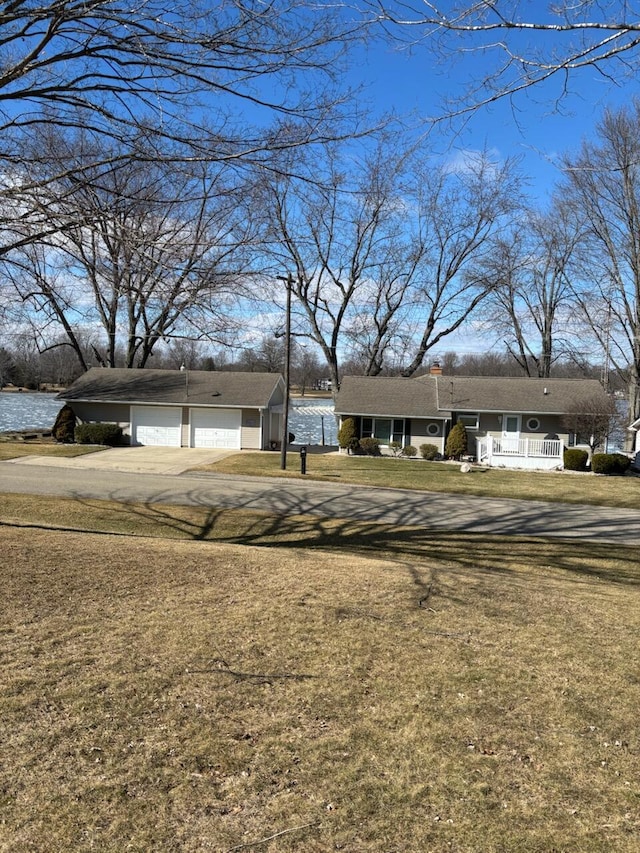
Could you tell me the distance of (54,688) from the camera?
3506 mm

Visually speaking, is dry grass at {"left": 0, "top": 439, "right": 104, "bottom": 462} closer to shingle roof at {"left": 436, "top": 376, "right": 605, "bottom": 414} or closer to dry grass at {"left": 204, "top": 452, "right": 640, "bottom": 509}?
dry grass at {"left": 204, "top": 452, "right": 640, "bottom": 509}

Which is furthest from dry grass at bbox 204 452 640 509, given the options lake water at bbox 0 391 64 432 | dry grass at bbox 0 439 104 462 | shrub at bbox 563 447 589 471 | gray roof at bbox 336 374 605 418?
lake water at bbox 0 391 64 432

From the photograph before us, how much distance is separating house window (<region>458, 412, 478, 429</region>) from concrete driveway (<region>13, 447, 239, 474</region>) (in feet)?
36.8

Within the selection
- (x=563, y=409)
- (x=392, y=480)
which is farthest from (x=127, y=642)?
(x=563, y=409)

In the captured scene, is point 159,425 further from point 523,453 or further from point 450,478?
point 523,453

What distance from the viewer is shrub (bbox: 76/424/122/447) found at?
28.4 m

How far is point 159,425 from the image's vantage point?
97.5 feet

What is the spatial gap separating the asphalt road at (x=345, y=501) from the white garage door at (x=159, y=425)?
1014cm

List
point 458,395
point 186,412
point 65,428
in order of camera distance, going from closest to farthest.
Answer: point 65,428, point 186,412, point 458,395

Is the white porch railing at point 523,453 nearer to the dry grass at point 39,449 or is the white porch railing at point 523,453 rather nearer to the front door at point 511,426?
the front door at point 511,426

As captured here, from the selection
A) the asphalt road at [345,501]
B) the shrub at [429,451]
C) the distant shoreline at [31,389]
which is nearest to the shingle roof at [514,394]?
the shrub at [429,451]

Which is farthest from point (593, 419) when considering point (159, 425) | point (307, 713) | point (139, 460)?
point (307, 713)

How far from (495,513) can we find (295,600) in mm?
10640

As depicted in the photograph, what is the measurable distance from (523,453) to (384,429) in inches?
264
